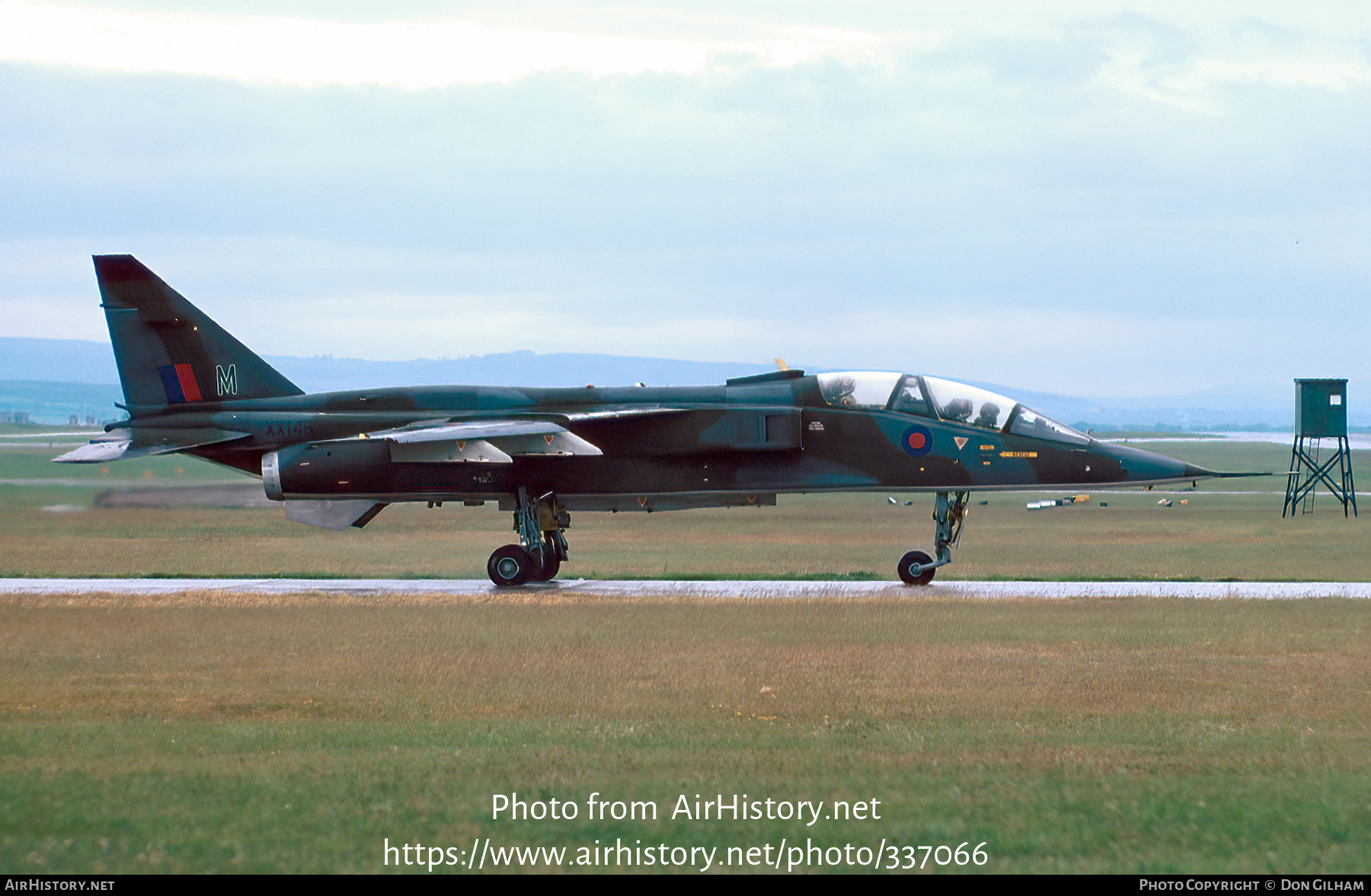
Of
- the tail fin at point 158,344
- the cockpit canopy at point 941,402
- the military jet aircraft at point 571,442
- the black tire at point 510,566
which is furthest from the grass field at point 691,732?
the tail fin at point 158,344

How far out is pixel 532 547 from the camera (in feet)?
84.7

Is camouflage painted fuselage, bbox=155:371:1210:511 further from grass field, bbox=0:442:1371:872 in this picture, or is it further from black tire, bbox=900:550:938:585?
grass field, bbox=0:442:1371:872

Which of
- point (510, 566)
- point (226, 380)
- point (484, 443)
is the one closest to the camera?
point (484, 443)

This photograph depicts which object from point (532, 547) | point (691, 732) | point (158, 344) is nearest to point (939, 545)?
point (532, 547)

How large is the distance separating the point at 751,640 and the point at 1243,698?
609cm

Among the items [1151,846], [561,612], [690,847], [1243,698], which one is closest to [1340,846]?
[1151,846]

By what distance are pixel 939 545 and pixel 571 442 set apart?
682cm

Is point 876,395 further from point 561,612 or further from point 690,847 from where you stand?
point 690,847

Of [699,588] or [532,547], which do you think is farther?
[532,547]

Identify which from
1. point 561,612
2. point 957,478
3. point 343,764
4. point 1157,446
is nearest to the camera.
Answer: point 343,764

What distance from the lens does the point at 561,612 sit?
20875 mm

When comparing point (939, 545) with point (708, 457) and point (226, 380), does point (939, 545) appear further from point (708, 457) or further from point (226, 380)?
point (226, 380)

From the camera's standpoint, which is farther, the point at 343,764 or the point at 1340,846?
the point at 343,764

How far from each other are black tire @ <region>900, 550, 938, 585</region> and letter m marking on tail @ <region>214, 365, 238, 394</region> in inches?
524
